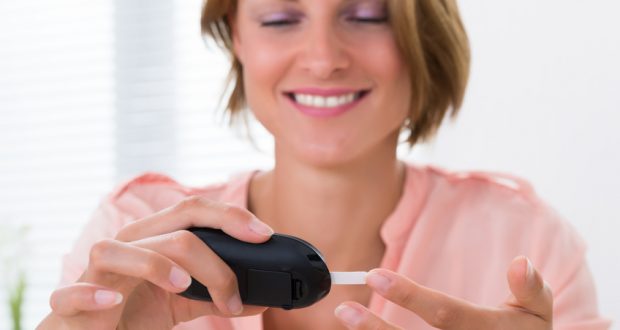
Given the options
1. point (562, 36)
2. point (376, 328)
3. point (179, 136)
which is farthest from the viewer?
point (179, 136)

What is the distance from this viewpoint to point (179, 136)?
2.90m

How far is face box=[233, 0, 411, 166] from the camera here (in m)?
1.27

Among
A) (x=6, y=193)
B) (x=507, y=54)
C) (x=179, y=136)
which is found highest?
(x=507, y=54)

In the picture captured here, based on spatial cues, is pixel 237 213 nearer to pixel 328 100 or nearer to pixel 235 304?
pixel 235 304

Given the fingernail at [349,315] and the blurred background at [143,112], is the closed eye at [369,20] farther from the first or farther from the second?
the blurred background at [143,112]

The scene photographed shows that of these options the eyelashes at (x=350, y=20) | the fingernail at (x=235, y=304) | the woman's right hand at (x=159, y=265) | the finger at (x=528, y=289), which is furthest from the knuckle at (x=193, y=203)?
the eyelashes at (x=350, y=20)

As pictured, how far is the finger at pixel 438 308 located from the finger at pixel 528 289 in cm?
4

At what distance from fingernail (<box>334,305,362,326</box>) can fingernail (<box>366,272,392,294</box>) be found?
0.03m

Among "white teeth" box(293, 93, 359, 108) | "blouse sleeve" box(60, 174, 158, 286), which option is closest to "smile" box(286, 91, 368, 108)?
"white teeth" box(293, 93, 359, 108)

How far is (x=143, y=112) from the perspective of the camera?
2.93 metres

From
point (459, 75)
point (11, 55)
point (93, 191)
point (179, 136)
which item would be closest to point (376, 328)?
point (459, 75)

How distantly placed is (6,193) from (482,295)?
2.23 meters

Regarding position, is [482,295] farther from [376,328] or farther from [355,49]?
[376,328]

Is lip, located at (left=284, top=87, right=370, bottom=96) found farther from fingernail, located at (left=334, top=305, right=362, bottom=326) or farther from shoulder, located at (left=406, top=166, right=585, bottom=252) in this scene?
fingernail, located at (left=334, top=305, right=362, bottom=326)
